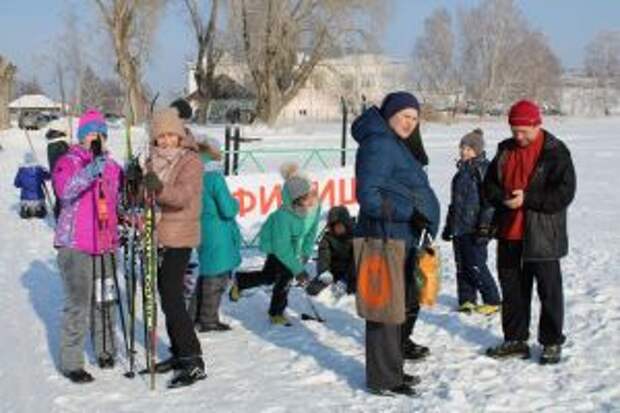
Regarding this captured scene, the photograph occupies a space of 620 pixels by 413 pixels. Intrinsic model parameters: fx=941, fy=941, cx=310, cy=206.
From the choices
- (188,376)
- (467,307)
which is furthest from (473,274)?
(188,376)

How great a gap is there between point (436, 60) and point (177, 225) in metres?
111

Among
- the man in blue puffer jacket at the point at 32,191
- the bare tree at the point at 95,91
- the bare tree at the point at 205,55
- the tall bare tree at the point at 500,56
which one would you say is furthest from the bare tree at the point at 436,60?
the man in blue puffer jacket at the point at 32,191

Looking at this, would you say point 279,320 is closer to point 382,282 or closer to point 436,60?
point 382,282

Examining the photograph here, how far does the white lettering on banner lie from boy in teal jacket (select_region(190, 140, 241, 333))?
2.70 m

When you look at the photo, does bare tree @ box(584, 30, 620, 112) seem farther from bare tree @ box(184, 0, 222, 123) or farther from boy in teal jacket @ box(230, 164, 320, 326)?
boy in teal jacket @ box(230, 164, 320, 326)

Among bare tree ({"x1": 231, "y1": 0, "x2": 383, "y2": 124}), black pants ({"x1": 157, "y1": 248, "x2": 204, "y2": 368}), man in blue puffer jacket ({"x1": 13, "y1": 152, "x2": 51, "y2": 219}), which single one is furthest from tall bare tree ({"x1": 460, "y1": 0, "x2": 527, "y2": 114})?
black pants ({"x1": 157, "y1": 248, "x2": 204, "y2": 368})

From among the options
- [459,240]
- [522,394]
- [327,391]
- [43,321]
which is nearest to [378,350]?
[327,391]

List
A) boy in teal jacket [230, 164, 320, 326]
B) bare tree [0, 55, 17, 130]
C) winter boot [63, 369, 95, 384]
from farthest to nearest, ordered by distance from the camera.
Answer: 1. bare tree [0, 55, 17, 130]
2. boy in teal jacket [230, 164, 320, 326]
3. winter boot [63, 369, 95, 384]

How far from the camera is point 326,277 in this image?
9.62 meters

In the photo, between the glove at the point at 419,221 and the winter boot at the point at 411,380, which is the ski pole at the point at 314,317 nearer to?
the winter boot at the point at 411,380

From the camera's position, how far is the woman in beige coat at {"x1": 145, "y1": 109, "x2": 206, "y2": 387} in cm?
640

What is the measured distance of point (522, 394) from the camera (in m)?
5.80

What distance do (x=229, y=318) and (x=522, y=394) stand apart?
346cm

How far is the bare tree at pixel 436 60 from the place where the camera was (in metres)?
112
